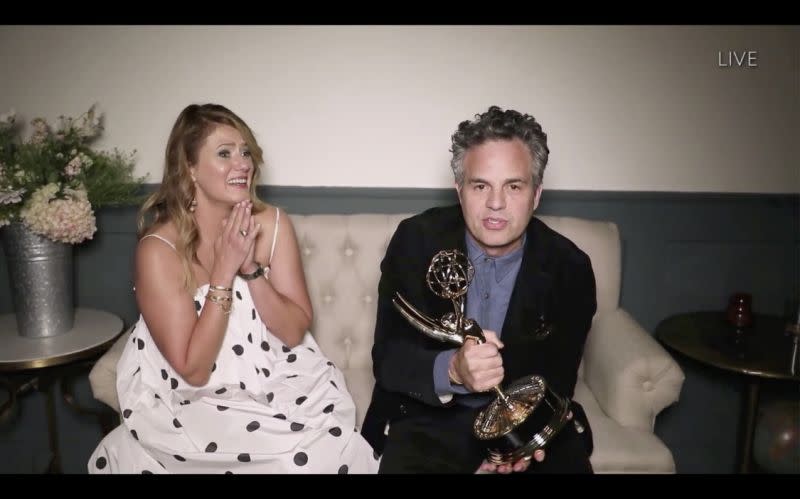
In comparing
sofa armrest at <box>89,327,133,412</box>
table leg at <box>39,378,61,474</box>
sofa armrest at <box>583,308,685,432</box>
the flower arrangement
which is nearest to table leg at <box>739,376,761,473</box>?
sofa armrest at <box>583,308,685,432</box>

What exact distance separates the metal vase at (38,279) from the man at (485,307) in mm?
1327

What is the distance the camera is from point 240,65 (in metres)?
2.56

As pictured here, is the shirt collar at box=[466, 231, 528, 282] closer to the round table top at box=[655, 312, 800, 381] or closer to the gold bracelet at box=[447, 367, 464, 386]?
the gold bracelet at box=[447, 367, 464, 386]

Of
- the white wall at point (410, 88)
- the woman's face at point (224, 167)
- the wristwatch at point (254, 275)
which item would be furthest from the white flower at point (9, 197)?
the wristwatch at point (254, 275)

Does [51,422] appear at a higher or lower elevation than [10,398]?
lower

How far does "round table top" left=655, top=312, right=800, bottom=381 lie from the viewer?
82.7 inches

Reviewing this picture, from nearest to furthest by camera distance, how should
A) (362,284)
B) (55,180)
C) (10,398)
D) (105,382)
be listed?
(105,382), (55,180), (10,398), (362,284)

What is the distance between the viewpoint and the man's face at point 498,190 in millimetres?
1763

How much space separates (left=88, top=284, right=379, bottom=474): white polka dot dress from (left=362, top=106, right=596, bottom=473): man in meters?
0.16

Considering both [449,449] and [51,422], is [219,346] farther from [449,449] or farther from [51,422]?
[51,422]

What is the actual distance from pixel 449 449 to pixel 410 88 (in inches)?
61.1

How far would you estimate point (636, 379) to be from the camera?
2076 mm

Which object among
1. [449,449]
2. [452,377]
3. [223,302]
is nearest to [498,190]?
[452,377]
